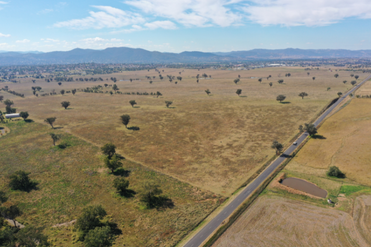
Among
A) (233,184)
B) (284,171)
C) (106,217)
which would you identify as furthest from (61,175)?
(284,171)

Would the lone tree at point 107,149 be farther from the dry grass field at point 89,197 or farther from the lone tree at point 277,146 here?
the lone tree at point 277,146

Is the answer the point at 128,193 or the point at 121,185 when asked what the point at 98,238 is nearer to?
the point at 121,185

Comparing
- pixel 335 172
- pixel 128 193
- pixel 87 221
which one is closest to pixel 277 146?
pixel 335 172

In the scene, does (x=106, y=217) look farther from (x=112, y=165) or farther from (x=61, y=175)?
(x=61, y=175)

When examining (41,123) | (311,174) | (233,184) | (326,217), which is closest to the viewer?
(326,217)

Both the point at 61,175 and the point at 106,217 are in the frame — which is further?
the point at 61,175

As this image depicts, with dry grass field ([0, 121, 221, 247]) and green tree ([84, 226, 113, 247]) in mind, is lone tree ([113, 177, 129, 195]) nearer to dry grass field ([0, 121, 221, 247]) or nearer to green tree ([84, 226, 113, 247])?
dry grass field ([0, 121, 221, 247])

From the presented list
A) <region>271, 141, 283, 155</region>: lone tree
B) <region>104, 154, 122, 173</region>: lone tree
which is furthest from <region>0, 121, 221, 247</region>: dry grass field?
<region>271, 141, 283, 155</region>: lone tree
